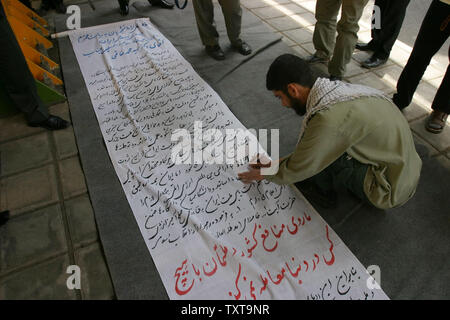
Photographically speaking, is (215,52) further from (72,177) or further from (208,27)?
(72,177)

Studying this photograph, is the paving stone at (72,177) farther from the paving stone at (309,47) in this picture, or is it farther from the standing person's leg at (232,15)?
the paving stone at (309,47)

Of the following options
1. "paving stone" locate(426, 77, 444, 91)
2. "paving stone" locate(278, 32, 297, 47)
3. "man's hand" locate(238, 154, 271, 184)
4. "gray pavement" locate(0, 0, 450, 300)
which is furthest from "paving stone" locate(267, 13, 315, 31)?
"man's hand" locate(238, 154, 271, 184)

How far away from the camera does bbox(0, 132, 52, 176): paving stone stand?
1.62 meters

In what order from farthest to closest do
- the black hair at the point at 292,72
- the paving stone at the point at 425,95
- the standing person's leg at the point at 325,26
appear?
the standing person's leg at the point at 325,26, the paving stone at the point at 425,95, the black hair at the point at 292,72

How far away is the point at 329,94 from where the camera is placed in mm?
974

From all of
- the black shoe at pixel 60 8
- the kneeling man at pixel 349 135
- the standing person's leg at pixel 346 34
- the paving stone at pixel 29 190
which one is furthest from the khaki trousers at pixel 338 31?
the black shoe at pixel 60 8

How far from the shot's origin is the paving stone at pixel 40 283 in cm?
114

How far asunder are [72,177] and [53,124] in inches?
19.1

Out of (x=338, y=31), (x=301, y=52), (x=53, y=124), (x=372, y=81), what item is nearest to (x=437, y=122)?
(x=372, y=81)

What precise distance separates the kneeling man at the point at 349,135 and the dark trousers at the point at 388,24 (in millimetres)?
1475

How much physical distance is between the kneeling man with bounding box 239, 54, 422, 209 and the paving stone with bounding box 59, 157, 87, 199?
1.04m

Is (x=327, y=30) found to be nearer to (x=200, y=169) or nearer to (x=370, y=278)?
(x=200, y=169)

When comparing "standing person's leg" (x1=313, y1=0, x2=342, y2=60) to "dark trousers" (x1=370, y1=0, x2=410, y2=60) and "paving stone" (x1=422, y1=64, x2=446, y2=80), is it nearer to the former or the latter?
"dark trousers" (x1=370, y1=0, x2=410, y2=60)

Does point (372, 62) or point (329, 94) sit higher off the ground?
point (329, 94)
